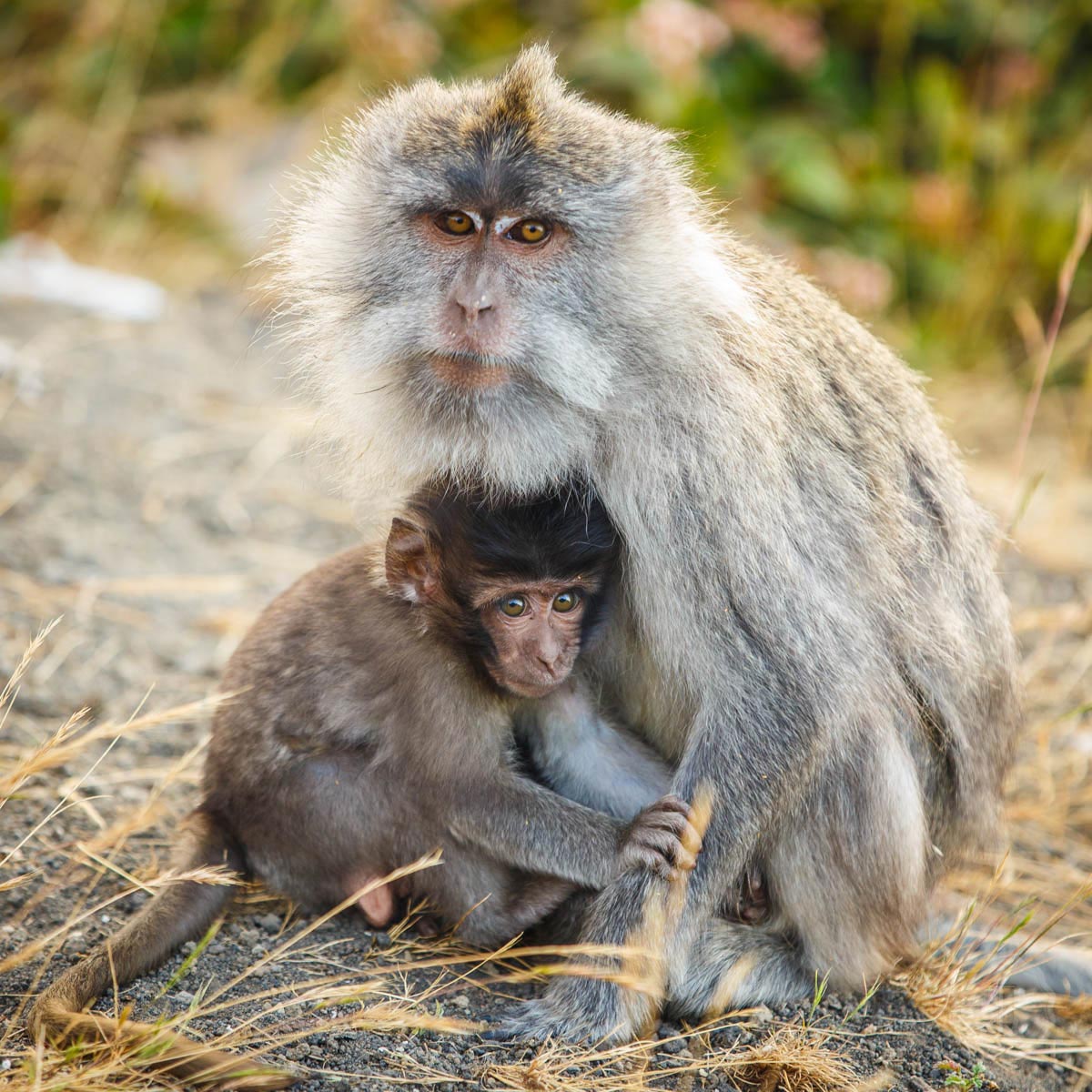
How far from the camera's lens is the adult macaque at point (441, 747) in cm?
338

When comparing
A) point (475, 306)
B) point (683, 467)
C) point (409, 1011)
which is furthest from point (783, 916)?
point (475, 306)

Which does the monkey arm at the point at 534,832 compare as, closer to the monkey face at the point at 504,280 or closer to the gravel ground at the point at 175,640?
the gravel ground at the point at 175,640

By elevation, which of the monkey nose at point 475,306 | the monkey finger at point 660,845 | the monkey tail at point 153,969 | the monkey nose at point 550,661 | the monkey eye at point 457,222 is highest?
the monkey eye at point 457,222

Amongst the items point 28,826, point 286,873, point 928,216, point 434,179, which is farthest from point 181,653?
point 928,216

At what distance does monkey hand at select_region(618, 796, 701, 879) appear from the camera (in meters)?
3.20

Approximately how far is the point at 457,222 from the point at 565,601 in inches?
38.4

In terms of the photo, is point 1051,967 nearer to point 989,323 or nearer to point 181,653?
point 181,653

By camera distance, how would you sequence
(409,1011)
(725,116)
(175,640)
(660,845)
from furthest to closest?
(725,116) < (175,640) < (660,845) < (409,1011)

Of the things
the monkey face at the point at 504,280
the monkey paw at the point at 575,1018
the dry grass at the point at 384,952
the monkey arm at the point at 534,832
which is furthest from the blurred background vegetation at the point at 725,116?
the monkey paw at the point at 575,1018

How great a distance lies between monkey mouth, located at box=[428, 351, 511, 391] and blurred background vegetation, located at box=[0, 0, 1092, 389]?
5629 mm

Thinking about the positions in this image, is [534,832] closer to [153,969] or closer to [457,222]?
[153,969]

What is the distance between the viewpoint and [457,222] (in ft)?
10.9

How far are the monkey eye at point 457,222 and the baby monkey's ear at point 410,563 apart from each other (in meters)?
0.75

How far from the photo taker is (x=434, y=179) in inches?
131
